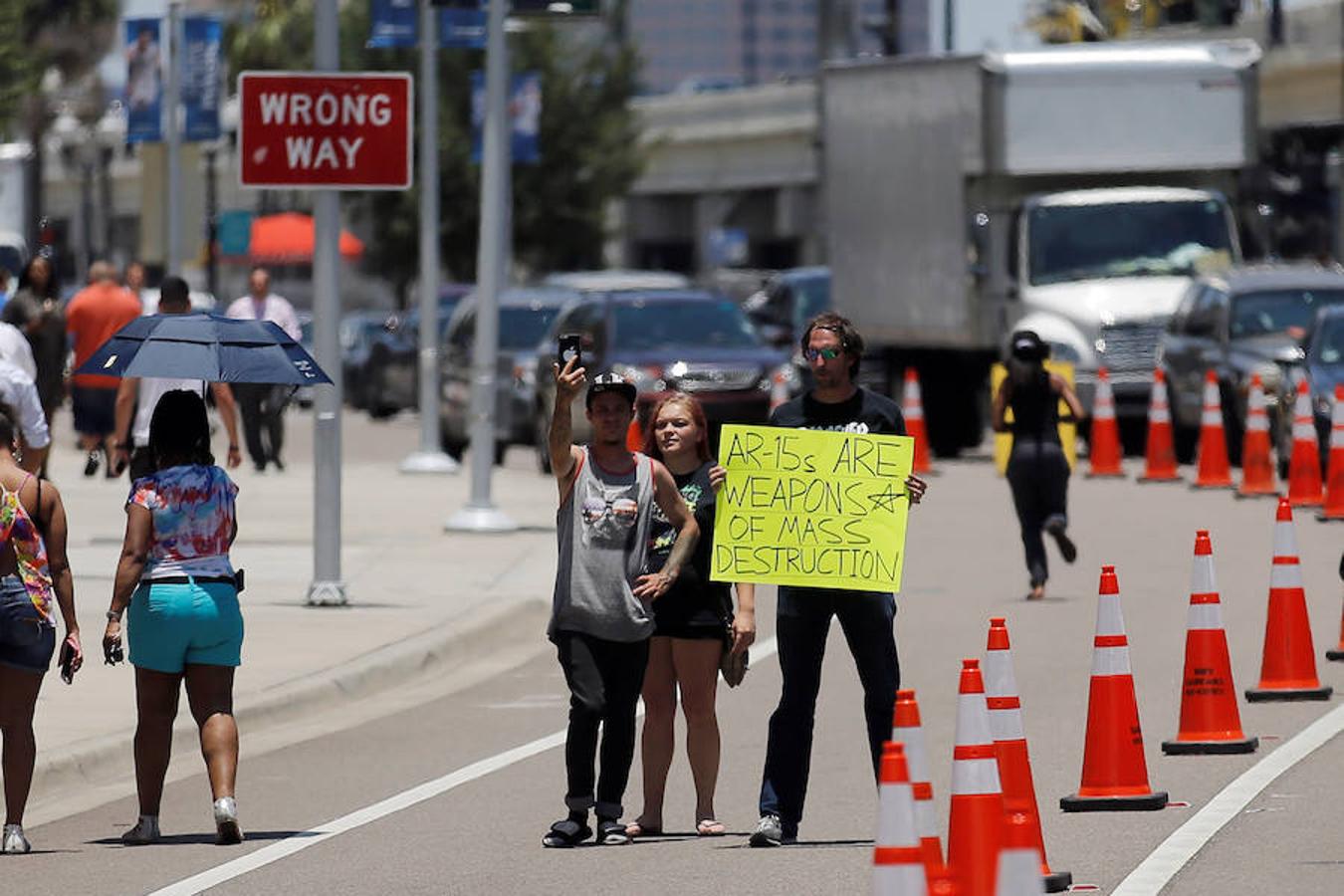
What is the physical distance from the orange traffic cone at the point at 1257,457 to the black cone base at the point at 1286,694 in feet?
36.1

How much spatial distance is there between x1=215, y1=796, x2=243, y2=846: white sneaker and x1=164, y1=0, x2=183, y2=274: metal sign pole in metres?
22.2

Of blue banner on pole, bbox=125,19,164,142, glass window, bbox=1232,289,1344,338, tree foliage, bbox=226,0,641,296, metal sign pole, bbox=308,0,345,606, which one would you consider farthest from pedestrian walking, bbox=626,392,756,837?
tree foliage, bbox=226,0,641,296

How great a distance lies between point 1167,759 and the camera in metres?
11.7

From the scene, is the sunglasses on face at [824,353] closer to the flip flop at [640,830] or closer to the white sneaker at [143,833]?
the flip flop at [640,830]

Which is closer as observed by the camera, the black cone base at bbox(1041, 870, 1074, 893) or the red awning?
the black cone base at bbox(1041, 870, 1074, 893)

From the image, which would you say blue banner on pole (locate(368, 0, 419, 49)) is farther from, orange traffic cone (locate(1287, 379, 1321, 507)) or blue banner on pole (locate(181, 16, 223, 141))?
orange traffic cone (locate(1287, 379, 1321, 507))

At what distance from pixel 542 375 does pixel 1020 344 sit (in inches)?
477

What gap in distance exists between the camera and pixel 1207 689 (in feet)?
38.5

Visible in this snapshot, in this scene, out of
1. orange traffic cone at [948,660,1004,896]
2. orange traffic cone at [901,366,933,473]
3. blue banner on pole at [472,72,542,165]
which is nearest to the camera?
orange traffic cone at [948,660,1004,896]

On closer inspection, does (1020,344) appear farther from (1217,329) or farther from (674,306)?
(674,306)

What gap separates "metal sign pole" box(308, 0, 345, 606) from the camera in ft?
55.6

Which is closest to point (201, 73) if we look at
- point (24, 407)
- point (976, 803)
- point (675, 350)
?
point (675, 350)

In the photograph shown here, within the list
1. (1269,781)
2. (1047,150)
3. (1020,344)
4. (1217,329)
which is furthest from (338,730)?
(1047,150)

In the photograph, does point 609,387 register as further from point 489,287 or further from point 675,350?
point 675,350
